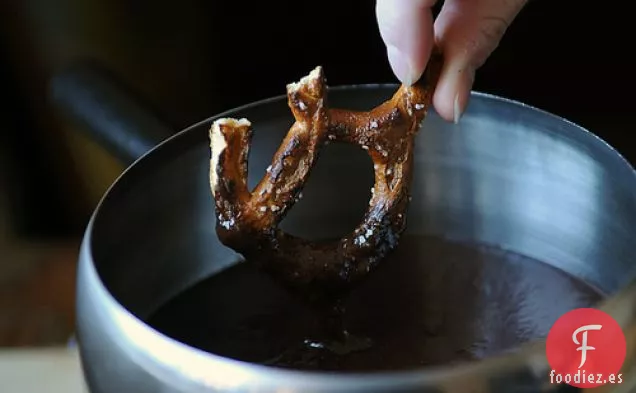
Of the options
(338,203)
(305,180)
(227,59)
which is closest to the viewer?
(305,180)

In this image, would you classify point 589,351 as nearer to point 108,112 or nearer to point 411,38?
point 411,38

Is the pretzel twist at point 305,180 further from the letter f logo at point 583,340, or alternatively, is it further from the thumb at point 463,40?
the letter f logo at point 583,340

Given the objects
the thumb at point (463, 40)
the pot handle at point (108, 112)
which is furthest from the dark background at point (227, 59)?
the thumb at point (463, 40)

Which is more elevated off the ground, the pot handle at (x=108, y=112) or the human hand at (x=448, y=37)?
the human hand at (x=448, y=37)

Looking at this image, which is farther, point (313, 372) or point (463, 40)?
point (463, 40)

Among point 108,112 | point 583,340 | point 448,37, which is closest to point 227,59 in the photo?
point 108,112

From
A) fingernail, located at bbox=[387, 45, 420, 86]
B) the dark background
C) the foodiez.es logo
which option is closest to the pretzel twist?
fingernail, located at bbox=[387, 45, 420, 86]
